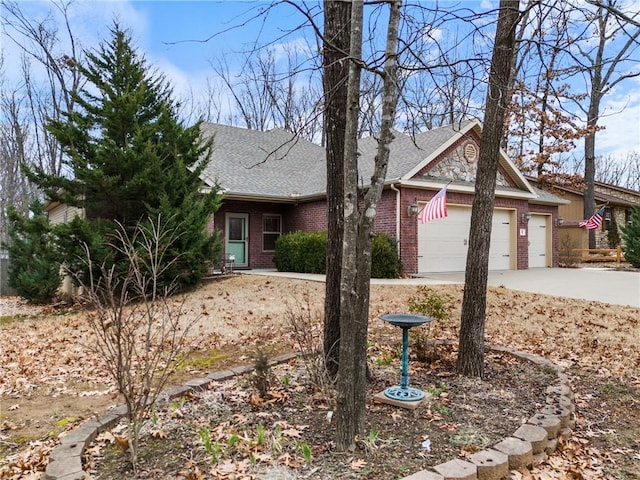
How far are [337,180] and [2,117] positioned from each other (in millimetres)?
26028

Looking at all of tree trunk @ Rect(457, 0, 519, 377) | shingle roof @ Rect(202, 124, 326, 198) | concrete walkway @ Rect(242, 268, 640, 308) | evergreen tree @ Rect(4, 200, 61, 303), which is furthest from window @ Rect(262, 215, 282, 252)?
tree trunk @ Rect(457, 0, 519, 377)

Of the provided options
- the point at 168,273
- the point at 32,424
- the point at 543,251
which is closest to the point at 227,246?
the point at 168,273

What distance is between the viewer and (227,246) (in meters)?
14.9

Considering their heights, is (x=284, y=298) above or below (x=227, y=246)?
below

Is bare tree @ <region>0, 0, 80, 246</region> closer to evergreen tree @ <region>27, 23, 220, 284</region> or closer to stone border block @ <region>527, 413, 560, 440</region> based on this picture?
evergreen tree @ <region>27, 23, 220, 284</region>

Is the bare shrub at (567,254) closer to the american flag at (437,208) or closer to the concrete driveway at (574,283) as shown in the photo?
the concrete driveway at (574,283)

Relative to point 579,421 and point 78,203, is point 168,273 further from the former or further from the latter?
point 579,421

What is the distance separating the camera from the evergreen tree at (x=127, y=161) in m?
10.0

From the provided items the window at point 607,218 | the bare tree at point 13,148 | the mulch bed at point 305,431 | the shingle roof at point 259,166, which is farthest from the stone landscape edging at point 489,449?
the window at point 607,218

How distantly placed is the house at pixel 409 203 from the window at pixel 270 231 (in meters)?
0.04

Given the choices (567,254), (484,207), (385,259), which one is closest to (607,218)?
(567,254)

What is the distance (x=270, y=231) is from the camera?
52.5 ft

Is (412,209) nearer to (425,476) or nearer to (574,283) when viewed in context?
(574,283)

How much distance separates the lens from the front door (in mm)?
15016
